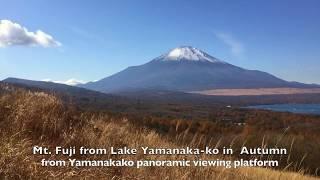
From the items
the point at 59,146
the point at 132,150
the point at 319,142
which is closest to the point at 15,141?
the point at 59,146

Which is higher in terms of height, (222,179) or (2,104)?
(2,104)

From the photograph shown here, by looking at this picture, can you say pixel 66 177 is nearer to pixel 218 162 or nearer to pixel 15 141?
pixel 15 141

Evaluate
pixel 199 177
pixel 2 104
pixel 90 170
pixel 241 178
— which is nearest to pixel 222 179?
pixel 199 177

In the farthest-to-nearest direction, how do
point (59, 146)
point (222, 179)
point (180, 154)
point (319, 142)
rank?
point (319, 142) < point (180, 154) < point (222, 179) < point (59, 146)

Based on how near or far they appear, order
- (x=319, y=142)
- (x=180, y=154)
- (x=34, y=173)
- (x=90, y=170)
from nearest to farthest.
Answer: (x=34, y=173)
(x=90, y=170)
(x=180, y=154)
(x=319, y=142)

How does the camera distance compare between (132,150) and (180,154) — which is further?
(180,154)

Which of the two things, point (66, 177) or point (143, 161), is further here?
point (143, 161)

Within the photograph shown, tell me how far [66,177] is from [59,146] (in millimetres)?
1550

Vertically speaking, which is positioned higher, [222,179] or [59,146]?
[59,146]

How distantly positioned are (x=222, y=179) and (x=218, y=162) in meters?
1.28

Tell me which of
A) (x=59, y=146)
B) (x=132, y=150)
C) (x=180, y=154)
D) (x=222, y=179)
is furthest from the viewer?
(x=180, y=154)

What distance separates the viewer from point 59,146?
596cm

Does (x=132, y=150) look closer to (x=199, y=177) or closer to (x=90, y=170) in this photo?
(x=199, y=177)

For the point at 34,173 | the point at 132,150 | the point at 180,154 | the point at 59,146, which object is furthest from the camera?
the point at 180,154
